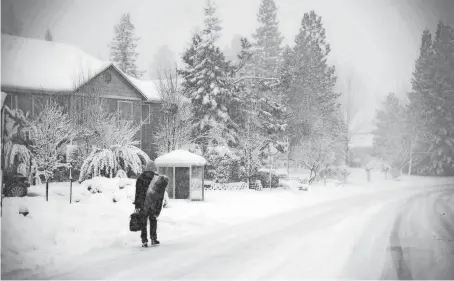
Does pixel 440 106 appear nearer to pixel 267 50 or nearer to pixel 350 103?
pixel 350 103

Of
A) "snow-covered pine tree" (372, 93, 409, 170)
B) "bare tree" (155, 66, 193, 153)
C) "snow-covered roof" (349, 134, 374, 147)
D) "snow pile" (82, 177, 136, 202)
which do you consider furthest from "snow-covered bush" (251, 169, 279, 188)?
"snow-covered roof" (349, 134, 374, 147)

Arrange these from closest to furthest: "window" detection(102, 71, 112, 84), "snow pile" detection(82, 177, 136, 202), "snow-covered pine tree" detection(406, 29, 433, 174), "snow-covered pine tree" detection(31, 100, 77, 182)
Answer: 1. "snow pile" detection(82, 177, 136, 202)
2. "snow-covered pine tree" detection(31, 100, 77, 182)
3. "window" detection(102, 71, 112, 84)
4. "snow-covered pine tree" detection(406, 29, 433, 174)

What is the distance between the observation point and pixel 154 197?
788cm

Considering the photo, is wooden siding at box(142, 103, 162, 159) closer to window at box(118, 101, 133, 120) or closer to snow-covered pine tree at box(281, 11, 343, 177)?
window at box(118, 101, 133, 120)

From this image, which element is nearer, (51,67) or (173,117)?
(173,117)

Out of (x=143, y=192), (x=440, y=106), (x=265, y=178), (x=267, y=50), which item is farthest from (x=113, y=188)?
(x=440, y=106)

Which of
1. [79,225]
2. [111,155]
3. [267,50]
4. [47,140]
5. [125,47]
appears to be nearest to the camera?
[79,225]

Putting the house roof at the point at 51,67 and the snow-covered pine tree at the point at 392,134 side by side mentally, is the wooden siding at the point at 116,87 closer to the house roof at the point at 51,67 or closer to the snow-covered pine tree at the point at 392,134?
the house roof at the point at 51,67

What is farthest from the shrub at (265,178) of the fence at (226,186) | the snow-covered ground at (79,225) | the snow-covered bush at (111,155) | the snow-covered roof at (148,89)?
the snow-covered roof at (148,89)

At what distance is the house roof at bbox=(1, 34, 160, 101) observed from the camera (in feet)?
79.0

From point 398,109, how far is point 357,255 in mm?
42214

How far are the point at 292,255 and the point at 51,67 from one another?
24.8 metres

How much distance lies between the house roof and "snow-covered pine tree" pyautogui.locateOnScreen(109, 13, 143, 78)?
2.81m

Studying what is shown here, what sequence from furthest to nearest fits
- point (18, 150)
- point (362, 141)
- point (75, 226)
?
point (362, 141), point (18, 150), point (75, 226)
